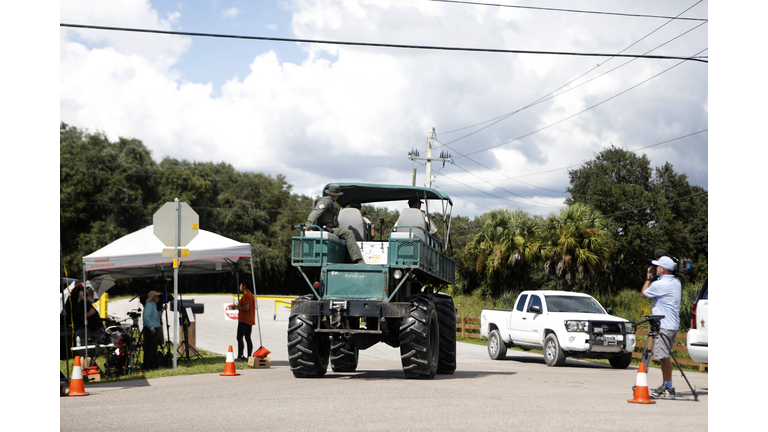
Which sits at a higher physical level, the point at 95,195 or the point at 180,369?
the point at 95,195

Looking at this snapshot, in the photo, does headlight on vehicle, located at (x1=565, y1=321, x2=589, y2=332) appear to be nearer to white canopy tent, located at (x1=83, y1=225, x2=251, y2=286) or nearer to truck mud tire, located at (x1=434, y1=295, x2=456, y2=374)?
truck mud tire, located at (x1=434, y1=295, x2=456, y2=374)

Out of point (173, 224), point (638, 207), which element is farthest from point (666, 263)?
point (638, 207)

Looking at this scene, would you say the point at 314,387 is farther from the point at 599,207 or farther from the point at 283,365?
the point at 599,207

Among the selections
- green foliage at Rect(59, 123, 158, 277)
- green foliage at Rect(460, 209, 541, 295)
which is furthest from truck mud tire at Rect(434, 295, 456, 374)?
green foliage at Rect(59, 123, 158, 277)

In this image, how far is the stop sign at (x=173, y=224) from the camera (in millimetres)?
13656

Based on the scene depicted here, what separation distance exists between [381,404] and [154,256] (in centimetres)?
755

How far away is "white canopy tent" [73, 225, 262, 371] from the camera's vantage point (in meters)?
13.8

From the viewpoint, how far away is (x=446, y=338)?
13383 millimetres

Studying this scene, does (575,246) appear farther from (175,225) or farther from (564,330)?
(175,225)

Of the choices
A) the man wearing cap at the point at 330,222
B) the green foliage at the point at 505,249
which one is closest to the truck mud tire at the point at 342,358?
the man wearing cap at the point at 330,222

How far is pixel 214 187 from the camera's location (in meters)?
63.5

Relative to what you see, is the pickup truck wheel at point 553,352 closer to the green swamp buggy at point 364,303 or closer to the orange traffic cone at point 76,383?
the green swamp buggy at point 364,303

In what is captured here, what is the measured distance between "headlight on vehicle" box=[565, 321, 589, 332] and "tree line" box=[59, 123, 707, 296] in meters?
15.0

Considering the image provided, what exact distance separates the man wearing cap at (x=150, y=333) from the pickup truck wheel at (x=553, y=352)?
906 cm
